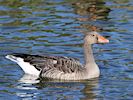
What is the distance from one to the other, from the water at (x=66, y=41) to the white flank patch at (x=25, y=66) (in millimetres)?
167

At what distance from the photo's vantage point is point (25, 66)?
17.2 metres

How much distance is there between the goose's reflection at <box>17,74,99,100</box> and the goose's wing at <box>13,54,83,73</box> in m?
0.34

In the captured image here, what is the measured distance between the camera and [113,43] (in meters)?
20.1

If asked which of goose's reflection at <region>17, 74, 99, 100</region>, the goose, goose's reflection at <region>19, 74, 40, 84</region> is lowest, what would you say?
goose's reflection at <region>17, 74, 99, 100</region>

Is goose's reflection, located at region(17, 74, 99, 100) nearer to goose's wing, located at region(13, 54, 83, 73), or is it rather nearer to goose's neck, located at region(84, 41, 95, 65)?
goose's wing, located at region(13, 54, 83, 73)

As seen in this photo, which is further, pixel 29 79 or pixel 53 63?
pixel 53 63

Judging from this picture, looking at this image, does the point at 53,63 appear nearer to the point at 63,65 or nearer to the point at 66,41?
the point at 63,65

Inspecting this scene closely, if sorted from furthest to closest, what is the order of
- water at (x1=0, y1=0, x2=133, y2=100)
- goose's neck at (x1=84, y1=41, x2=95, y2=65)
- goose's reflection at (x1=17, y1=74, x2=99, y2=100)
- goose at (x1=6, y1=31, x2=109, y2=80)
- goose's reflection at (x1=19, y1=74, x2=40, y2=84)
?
goose's neck at (x1=84, y1=41, x2=95, y2=65) < goose at (x1=6, y1=31, x2=109, y2=80) < goose's reflection at (x1=19, y1=74, x2=40, y2=84) < water at (x1=0, y1=0, x2=133, y2=100) < goose's reflection at (x1=17, y1=74, x2=99, y2=100)

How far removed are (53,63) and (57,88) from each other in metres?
1.21

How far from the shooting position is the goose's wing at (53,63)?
55.9 ft

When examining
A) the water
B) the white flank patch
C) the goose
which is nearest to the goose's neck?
the goose

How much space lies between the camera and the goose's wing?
1703cm

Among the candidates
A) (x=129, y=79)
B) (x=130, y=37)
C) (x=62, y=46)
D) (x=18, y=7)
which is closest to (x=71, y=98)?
(x=129, y=79)

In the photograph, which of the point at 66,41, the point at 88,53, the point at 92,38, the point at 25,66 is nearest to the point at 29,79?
the point at 25,66
